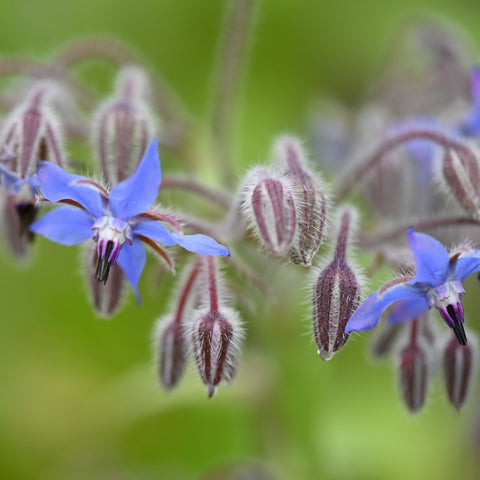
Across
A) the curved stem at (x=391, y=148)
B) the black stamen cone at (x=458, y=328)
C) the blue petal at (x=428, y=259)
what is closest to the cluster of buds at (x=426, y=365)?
the black stamen cone at (x=458, y=328)

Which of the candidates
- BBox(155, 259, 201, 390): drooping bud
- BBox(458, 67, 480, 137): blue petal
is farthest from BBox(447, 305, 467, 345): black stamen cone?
BBox(458, 67, 480, 137): blue petal

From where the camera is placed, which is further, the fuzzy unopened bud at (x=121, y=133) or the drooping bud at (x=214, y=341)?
the fuzzy unopened bud at (x=121, y=133)

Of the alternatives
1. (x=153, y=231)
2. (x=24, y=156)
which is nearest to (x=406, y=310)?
(x=153, y=231)

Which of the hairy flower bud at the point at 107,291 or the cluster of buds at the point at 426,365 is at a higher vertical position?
the hairy flower bud at the point at 107,291

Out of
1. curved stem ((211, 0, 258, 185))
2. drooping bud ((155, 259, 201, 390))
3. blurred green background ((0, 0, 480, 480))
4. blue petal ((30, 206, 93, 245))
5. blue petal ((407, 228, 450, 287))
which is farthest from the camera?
blurred green background ((0, 0, 480, 480))

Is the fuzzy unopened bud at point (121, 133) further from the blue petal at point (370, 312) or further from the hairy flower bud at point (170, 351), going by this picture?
the blue petal at point (370, 312)

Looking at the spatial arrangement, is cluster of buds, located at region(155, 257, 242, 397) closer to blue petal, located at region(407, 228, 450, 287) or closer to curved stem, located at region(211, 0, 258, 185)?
blue petal, located at region(407, 228, 450, 287)
